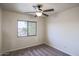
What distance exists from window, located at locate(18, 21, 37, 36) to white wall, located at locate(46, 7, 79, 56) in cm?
135

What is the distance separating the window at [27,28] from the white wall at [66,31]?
1.35 m

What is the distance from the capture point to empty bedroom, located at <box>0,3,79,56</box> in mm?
3486

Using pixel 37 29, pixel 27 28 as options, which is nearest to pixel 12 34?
pixel 27 28

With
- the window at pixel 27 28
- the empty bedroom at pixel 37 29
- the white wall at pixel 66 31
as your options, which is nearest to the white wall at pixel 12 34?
the empty bedroom at pixel 37 29

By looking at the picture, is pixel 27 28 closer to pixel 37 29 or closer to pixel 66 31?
pixel 37 29

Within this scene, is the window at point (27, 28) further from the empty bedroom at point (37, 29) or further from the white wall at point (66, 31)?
the white wall at point (66, 31)

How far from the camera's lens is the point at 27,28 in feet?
17.7

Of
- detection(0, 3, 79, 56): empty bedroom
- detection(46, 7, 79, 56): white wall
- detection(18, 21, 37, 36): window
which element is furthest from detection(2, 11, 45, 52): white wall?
detection(46, 7, 79, 56): white wall

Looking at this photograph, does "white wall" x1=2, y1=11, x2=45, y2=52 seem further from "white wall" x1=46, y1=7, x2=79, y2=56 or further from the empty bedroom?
"white wall" x1=46, y1=7, x2=79, y2=56

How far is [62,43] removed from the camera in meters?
4.38

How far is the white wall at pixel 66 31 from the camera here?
354 centimetres

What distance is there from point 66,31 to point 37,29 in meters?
2.53

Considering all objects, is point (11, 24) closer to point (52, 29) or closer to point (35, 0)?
point (52, 29)

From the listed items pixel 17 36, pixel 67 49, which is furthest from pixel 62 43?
pixel 17 36
